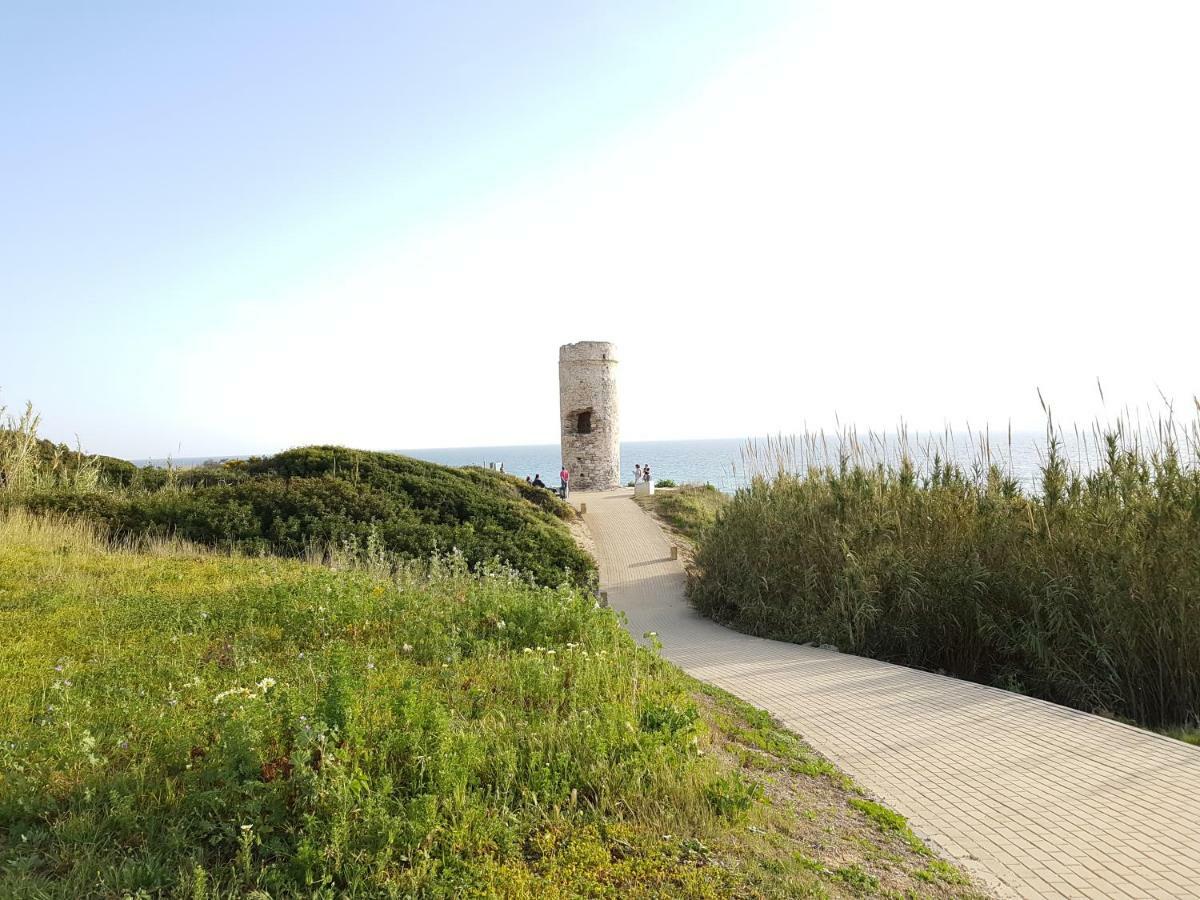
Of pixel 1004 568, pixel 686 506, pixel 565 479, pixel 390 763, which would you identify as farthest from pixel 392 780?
pixel 565 479

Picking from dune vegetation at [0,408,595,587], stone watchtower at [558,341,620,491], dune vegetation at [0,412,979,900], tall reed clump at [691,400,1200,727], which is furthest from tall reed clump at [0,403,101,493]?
stone watchtower at [558,341,620,491]

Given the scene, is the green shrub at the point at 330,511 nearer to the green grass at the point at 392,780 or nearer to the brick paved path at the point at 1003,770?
the brick paved path at the point at 1003,770

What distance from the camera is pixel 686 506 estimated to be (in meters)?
21.6

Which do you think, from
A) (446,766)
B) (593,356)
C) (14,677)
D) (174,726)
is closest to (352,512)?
(14,677)

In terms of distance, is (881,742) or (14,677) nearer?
(14,677)

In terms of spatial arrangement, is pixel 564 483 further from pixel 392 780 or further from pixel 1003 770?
pixel 392 780

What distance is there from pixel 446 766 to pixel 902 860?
78.9 inches

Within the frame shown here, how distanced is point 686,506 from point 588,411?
7.81 m

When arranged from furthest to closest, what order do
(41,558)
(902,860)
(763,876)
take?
(41,558) → (902,860) → (763,876)

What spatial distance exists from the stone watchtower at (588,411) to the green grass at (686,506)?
12.3ft

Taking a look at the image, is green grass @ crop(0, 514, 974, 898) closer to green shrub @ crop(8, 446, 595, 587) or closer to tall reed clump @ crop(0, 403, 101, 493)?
green shrub @ crop(8, 446, 595, 587)

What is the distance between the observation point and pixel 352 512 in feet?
40.8

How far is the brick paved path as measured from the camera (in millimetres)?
3213

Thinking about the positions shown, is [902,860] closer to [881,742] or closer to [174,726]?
[881,742]
